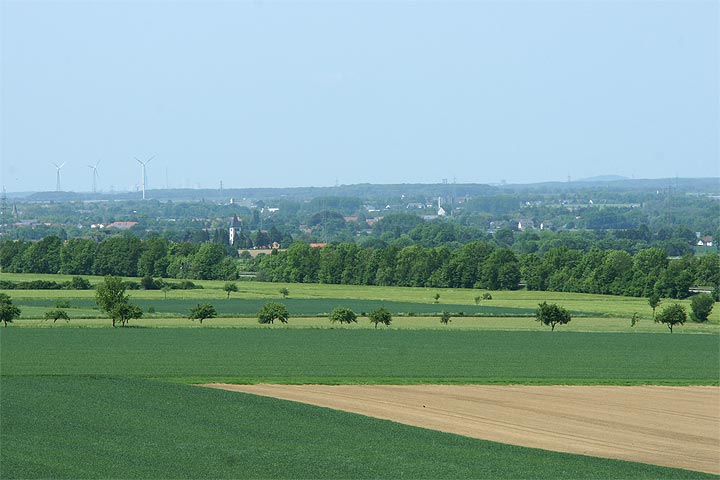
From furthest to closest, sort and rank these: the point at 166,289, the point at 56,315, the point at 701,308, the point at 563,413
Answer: the point at 166,289 → the point at 701,308 → the point at 56,315 → the point at 563,413

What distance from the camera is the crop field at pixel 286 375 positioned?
3172 cm

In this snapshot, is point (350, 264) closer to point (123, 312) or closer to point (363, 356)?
point (123, 312)

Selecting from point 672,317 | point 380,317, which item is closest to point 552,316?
point 672,317

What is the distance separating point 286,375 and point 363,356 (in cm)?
884

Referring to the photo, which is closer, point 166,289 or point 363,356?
point 363,356

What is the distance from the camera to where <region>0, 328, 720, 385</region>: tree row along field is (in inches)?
2058

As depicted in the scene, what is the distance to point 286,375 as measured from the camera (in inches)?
2055

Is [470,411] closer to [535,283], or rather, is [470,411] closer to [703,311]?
[703,311]

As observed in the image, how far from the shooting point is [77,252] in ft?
433

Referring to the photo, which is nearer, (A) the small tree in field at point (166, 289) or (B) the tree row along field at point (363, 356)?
(B) the tree row along field at point (363, 356)

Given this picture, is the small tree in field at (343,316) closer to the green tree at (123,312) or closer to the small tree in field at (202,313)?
the small tree in field at (202,313)

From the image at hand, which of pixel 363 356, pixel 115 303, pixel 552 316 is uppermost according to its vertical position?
pixel 115 303

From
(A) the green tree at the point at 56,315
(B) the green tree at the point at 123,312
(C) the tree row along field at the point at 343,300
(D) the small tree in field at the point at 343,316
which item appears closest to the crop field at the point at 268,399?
(B) the green tree at the point at 123,312

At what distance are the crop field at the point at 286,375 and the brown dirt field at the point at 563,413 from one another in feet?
5.54
